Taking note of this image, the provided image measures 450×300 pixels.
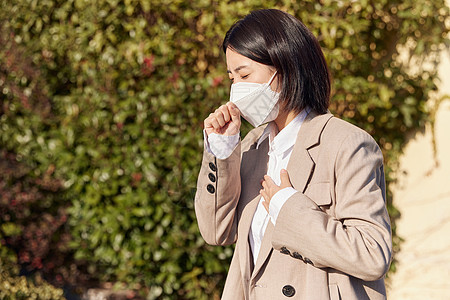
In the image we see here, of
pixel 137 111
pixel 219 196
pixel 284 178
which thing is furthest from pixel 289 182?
pixel 137 111

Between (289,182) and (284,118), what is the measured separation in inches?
10.2

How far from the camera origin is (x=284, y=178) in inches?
63.2

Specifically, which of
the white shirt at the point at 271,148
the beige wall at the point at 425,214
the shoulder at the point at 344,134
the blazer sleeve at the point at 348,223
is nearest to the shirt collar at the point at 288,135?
the white shirt at the point at 271,148

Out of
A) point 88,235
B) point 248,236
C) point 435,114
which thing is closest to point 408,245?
point 435,114

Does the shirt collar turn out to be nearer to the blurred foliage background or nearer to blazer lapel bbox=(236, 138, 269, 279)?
blazer lapel bbox=(236, 138, 269, 279)

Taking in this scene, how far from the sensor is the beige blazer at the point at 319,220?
143 cm

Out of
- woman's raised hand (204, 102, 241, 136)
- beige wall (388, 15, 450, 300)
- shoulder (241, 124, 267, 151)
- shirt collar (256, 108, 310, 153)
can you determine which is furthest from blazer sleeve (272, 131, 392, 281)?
beige wall (388, 15, 450, 300)

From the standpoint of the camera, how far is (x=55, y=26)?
13.3 ft

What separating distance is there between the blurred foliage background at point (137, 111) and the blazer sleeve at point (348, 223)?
6.71ft

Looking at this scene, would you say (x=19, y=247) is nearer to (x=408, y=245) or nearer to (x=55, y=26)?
(x=55, y=26)

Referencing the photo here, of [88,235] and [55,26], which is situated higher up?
[55,26]

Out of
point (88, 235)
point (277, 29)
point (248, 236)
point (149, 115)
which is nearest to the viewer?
point (277, 29)

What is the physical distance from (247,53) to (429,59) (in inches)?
103

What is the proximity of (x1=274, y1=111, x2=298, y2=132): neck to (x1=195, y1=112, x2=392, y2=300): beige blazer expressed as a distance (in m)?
0.06
